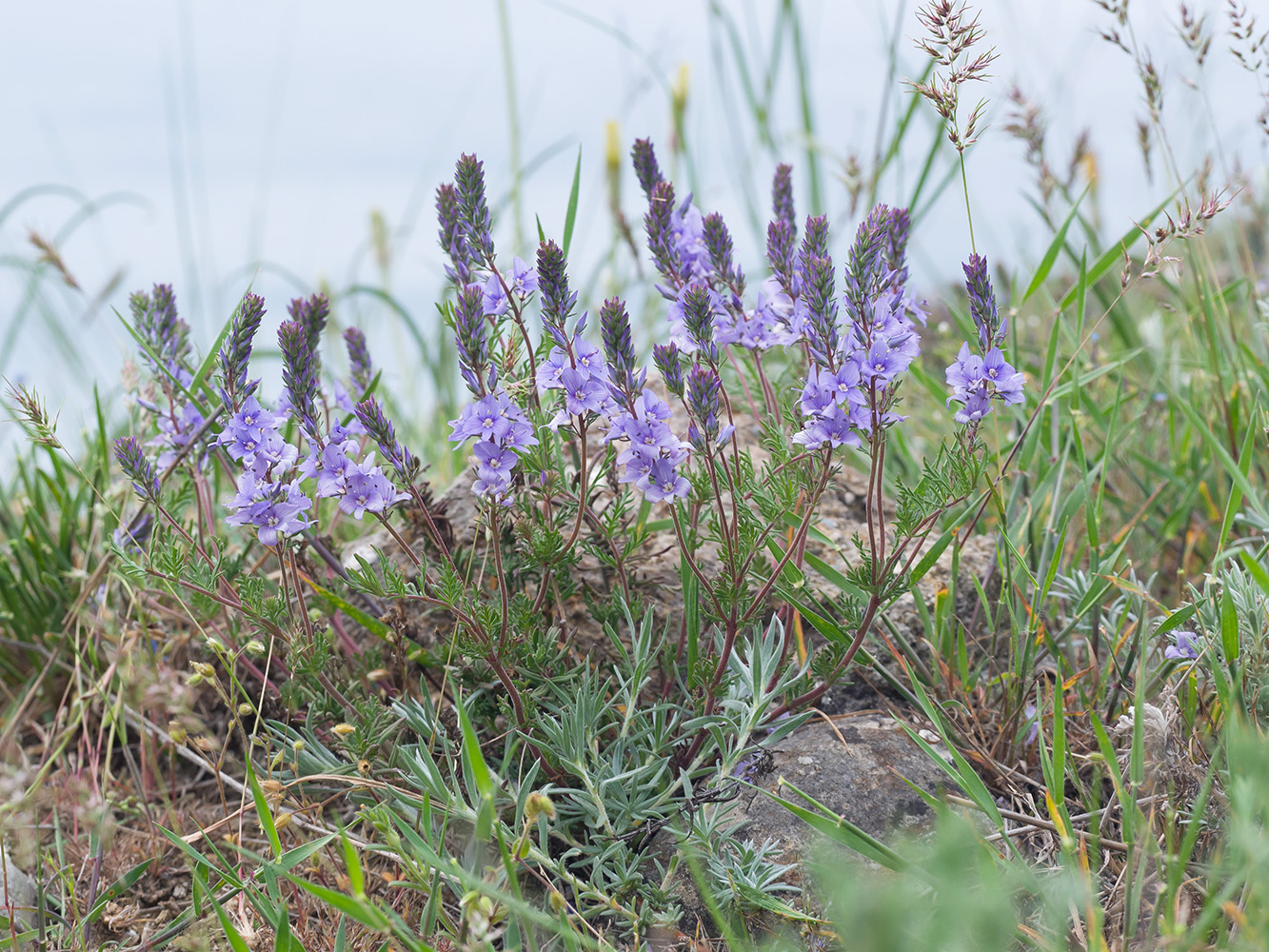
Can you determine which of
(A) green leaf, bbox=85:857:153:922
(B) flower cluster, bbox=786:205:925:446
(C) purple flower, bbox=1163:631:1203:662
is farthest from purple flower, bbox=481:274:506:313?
(C) purple flower, bbox=1163:631:1203:662

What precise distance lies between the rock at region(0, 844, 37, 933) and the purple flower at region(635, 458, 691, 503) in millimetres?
1865

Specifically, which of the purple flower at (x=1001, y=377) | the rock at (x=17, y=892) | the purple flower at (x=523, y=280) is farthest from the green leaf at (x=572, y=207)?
the rock at (x=17, y=892)

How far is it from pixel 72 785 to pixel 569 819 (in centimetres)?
159

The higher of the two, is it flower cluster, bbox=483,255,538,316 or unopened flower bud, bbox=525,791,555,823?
flower cluster, bbox=483,255,538,316

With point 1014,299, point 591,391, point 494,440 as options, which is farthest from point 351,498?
point 1014,299

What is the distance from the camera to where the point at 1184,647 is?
2.48m

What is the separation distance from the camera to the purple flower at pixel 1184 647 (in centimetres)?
246

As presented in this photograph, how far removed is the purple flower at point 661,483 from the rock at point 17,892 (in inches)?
73.4

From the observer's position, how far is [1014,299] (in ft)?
12.0

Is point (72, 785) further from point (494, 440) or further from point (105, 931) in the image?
point (494, 440)

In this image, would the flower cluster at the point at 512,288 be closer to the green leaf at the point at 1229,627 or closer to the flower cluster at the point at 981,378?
the flower cluster at the point at 981,378

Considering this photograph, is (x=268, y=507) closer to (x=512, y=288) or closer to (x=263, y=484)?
(x=263, y=484)

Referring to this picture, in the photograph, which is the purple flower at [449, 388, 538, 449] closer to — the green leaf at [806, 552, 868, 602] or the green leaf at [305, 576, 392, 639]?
the green leaf at [305, 576, 392, 639]

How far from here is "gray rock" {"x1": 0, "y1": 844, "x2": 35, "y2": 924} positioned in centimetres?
252
